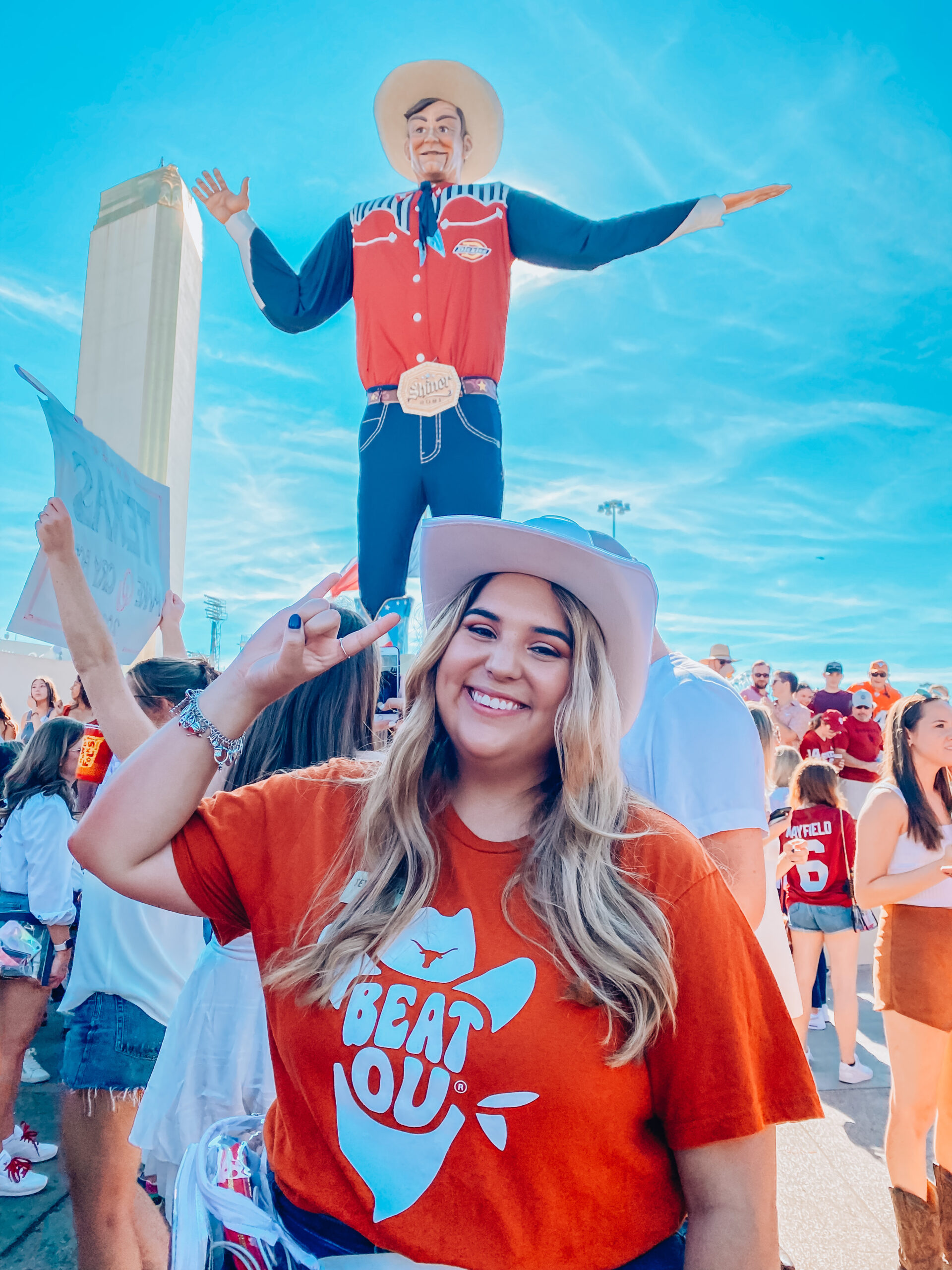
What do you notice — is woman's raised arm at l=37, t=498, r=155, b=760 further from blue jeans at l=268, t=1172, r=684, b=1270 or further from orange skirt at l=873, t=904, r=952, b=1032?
orange skirt at l=873, t=904, r=952, b=1032

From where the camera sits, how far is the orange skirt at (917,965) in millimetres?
2732

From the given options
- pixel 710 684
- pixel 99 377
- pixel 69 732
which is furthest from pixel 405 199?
pixel 99 377

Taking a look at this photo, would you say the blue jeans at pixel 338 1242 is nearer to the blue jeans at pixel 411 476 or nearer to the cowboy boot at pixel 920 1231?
the blue jeans at pixel 411 476

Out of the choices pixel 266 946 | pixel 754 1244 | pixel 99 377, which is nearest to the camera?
pixel 754 1244

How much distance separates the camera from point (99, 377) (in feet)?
76.3

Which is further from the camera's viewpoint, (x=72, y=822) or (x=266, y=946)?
(x=72, y=822)

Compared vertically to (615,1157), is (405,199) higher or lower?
higher

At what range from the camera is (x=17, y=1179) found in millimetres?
3209

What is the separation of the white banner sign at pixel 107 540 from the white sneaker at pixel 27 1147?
260 centimetres

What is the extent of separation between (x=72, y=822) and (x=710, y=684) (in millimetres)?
2755

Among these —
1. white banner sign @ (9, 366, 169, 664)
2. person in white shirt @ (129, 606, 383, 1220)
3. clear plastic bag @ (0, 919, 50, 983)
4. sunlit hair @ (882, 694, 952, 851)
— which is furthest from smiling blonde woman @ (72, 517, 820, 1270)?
clear plastic bag @ (0, 919, 50, 983)

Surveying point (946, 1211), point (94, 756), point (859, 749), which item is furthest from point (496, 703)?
point (859, 749)

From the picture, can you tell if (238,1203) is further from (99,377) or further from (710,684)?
(99,377)

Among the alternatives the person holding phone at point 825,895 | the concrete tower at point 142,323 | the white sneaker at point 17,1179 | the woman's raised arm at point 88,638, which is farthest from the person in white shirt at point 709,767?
the concrete tower at point 142,323
